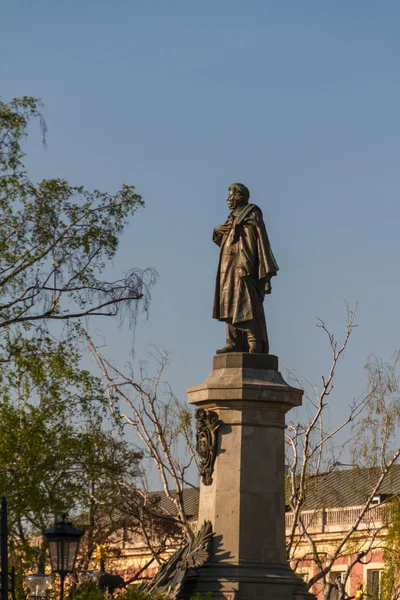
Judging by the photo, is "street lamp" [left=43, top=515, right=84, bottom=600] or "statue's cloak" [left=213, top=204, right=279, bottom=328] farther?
→ "statue's cloak" [left=213, top=204, right=279, bottom=328]

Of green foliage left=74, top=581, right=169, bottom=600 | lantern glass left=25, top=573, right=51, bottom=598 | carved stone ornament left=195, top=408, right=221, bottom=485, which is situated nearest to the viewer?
green foliage left=74, top=581, right=169, bottom=600

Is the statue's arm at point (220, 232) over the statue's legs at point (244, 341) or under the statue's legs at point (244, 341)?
over

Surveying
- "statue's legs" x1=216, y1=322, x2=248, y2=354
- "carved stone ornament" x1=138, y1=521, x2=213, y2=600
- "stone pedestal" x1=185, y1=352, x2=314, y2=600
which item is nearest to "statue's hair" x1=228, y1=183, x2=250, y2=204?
"statue's legs" x1=216, y1=322, x2=248, y2=354

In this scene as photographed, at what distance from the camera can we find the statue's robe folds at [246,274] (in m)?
19.6

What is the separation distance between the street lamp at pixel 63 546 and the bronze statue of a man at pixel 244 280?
11.0 feet

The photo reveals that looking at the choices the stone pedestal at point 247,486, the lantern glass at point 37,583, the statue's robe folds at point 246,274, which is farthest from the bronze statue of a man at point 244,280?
the lantern glass at point 37,583

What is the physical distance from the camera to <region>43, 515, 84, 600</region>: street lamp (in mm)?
18219

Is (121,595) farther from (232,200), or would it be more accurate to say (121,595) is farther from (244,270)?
(232,200)

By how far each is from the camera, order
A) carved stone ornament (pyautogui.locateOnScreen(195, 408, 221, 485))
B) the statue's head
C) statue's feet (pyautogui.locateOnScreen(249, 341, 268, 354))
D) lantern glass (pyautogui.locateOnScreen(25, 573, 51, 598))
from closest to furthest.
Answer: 1. carved stone ornament (pyautogui.locateOnScreen(195, 408, 221, 485))
2. statue's feet (pyautogui.locateOnScreen(249, 341, 268, 354))
3. the statue's head
4. lantern glass (pyautogui.locateOnScreen(25, 573, 51, 598))

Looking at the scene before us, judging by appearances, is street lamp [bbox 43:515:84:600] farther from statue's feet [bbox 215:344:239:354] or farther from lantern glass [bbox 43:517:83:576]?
statue's feet [bbox 215:344:239:354]

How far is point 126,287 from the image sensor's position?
24.6 m

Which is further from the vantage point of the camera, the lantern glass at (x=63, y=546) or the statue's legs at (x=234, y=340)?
the statue's legs at (x=234, y=340)

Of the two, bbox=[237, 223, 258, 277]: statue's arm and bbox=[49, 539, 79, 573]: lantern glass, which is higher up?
bbox=[237, 223, 258, 277]: statue's arm

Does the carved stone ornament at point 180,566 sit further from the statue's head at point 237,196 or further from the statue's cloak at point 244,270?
the statue's head at point 237,196
